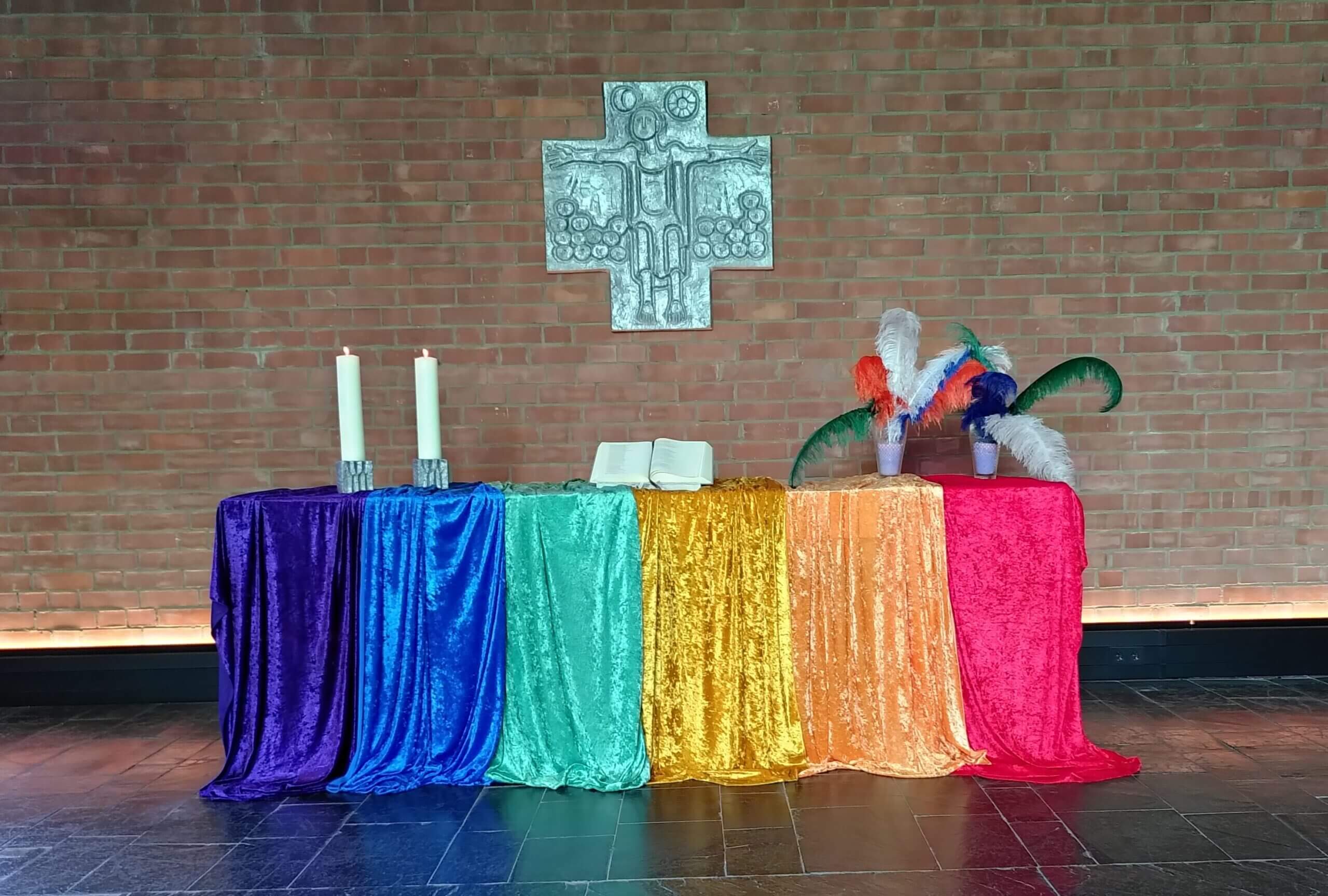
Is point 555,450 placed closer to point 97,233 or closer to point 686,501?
point 686,501

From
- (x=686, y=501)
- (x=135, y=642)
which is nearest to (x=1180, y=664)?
(x=686, y=501)

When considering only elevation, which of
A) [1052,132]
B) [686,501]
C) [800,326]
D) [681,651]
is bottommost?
[681,651]

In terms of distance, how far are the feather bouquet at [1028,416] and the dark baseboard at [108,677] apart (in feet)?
10.5

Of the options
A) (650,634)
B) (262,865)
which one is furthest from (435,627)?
(262,865)

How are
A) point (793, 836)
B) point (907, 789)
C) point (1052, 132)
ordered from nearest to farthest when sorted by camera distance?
point (793, 836)
point (907, 789)
point (1052, 132)

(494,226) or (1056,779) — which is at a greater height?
(494,226)

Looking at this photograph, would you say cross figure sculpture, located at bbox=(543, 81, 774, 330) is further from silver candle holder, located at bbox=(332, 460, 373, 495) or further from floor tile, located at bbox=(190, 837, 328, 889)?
floor tile, located at bbox=(190, 837, 328, 889)

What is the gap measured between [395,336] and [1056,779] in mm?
2935

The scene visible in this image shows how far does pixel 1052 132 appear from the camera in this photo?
3.85m

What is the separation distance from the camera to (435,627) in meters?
2.87

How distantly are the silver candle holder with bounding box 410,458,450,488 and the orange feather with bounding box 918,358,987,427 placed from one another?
5.23 ft

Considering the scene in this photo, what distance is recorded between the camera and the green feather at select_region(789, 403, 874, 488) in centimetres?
320

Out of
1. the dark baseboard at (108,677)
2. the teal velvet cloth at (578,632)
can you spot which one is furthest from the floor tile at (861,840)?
the dark baseboard at (108,677)

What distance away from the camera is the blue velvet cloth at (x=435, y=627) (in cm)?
287
